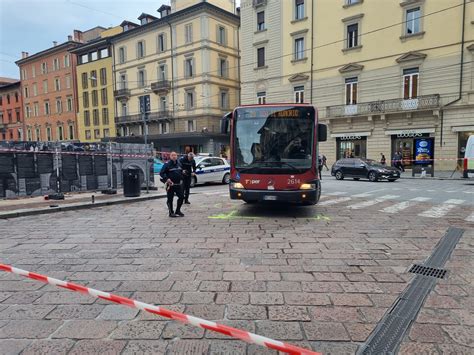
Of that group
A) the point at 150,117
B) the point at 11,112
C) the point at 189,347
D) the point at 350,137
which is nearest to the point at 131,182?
the point at 189,347

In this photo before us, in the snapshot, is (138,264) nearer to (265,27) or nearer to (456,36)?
(456,36)

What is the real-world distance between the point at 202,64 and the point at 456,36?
24.8 metres

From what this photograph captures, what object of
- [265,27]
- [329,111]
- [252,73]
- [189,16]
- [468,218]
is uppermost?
[189,16]

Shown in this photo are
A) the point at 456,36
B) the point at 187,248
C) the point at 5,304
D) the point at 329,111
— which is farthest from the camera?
the point at 329,111

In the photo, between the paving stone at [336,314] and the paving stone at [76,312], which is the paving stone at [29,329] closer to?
the paving stone at [76,312]

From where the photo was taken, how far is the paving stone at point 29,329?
3.02m

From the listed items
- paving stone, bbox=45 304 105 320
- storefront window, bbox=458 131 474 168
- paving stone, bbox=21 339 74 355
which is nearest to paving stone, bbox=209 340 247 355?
paving stone, bbox=21 339 74 355

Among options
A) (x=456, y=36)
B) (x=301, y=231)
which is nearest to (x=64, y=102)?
(x=456, y=36)

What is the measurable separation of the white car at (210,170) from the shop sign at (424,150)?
1635 centimetres

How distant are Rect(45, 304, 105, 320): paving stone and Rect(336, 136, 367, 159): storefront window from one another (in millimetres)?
28389

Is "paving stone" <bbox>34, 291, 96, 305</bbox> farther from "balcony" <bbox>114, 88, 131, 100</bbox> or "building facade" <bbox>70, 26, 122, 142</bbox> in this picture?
"building facade" <bbox>70, 26, 122, 142</bbox>

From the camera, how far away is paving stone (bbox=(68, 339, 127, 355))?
9.07 ft

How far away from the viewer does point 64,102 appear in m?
56.4

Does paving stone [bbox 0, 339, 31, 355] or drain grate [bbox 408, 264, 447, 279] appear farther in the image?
drain grate [bbox 408, 264, 447, 279]
